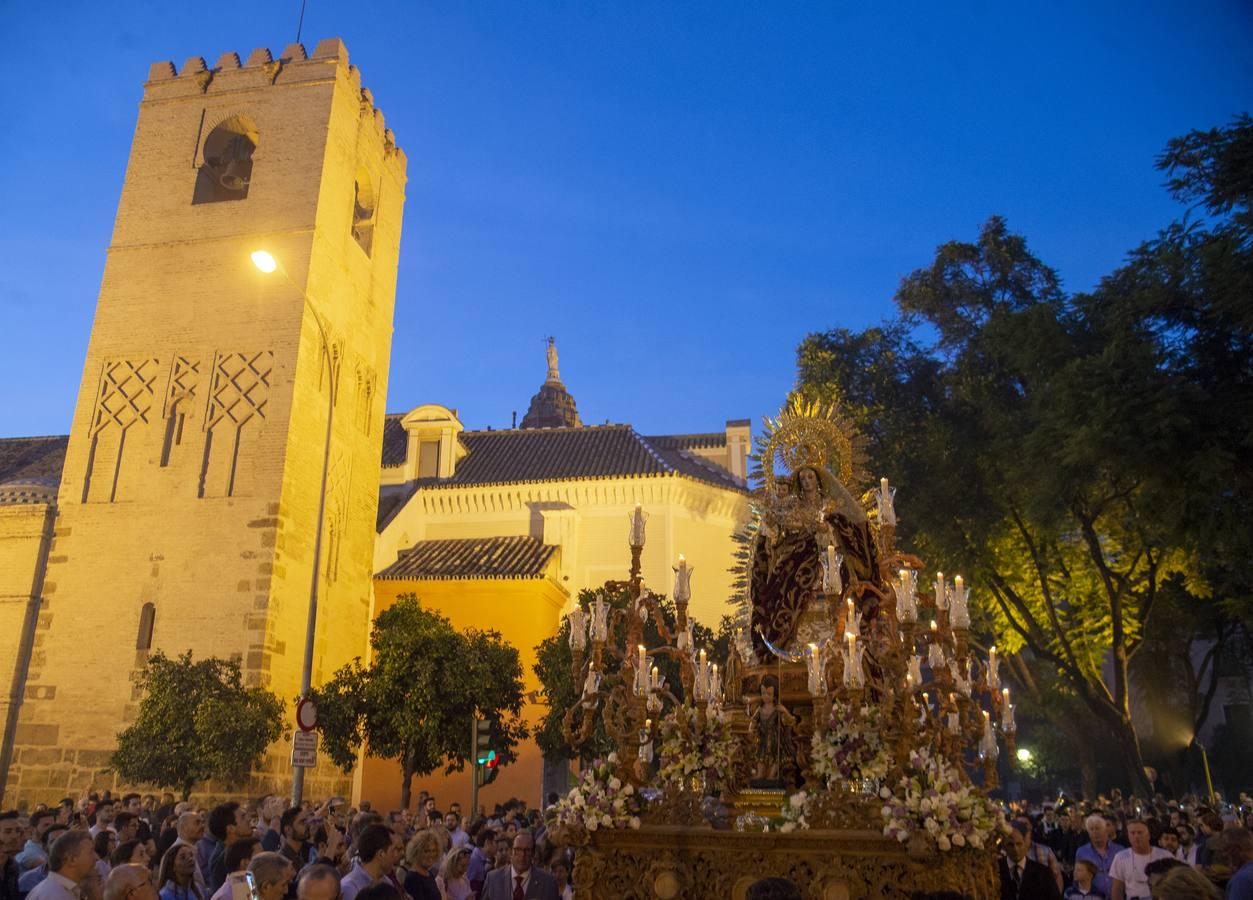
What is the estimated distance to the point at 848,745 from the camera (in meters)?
9.12

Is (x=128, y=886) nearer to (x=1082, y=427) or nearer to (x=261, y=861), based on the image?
(x=261, y=861)

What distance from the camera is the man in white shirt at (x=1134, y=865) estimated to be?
8703mm

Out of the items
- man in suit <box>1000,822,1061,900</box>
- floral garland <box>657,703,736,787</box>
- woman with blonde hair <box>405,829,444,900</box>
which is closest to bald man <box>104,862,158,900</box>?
woman with blonde hair <box>405,829,444,900</box>

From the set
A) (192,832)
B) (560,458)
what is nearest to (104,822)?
(192,832)

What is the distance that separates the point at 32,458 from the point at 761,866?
3090cm

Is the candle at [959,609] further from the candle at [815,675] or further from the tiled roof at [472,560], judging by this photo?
the tiled roof at [472,560]

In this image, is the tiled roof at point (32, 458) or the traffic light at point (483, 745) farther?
the tiled roof at point (32, 458)

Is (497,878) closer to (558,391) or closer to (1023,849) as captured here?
(1023,849)

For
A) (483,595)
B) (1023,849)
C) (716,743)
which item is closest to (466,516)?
(483,595)

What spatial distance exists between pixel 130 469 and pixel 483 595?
32.5ft

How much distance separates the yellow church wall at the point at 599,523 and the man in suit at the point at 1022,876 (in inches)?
817

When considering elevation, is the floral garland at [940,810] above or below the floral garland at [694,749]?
below

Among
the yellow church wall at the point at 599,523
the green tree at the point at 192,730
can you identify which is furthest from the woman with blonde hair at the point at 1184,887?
the yellow church wall at the point at 599,523

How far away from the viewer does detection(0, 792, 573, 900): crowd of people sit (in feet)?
16.4
